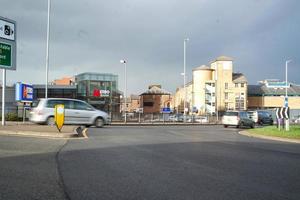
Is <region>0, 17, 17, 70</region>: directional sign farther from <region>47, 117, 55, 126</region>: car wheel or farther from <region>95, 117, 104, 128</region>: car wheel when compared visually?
<region>95, 117, 104, 128</region>: car wheel

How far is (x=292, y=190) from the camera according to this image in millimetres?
6512

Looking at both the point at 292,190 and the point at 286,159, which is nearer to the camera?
the point at 292,190

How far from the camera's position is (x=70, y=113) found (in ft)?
73.4

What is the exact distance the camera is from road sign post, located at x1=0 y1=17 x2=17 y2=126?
64.9 feet

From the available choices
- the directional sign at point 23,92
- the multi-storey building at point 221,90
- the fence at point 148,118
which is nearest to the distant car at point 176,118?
the fence at point 148,118

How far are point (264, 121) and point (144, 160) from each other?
36531mm

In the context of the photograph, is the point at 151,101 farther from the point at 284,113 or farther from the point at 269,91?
the point at 284,113

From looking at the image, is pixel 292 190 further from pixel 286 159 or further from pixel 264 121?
pixel 264 121

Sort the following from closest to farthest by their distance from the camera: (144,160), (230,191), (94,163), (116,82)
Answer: (230,191) → (94,163) → (144,160) → (116,82)

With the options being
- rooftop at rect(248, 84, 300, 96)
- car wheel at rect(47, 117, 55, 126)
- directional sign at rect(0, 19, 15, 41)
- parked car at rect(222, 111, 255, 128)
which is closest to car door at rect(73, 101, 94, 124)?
car wheel at rect(47, 117, 55, 126)

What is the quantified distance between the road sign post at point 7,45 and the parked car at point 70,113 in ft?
6.53

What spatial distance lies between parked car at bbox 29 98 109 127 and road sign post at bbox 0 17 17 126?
199cm

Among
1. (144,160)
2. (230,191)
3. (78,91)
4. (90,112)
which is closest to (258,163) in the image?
(144,160)

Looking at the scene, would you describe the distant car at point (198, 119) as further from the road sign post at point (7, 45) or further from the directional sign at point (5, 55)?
the directional sign at point (5, 55)
